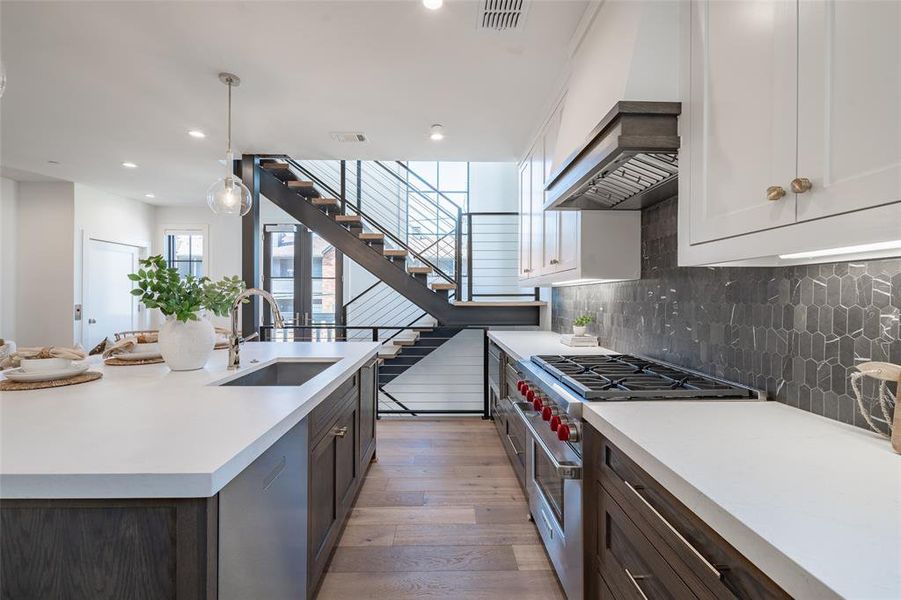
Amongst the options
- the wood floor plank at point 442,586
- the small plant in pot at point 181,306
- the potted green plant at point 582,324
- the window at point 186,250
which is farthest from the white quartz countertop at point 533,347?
the window at point 186,250

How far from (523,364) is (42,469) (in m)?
1.86

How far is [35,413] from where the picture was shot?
4.04 feet

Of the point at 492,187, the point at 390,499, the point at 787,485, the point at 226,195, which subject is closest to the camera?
the point at 787,485

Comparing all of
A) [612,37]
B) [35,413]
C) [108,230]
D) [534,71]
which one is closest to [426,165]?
[534,71]

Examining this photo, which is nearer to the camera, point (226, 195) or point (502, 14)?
point (502, 14)

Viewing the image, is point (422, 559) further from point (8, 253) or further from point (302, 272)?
point (8, 253)

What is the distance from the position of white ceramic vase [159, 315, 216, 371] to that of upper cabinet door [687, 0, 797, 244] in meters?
1.92

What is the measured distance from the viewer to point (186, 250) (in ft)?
23.9

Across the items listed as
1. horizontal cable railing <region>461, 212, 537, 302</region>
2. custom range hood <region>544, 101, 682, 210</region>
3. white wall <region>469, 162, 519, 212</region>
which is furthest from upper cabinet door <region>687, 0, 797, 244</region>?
white wall <region>469, 162, 519, 212</region>

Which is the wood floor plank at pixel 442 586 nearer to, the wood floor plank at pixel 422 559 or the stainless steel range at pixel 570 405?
the wood floor plank at pixel 422 559

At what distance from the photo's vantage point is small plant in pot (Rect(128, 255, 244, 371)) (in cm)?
178

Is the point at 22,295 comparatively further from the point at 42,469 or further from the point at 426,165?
the point at 42,469

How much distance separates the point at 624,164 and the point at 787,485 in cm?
121

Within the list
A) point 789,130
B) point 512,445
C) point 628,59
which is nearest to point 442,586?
point 512,445
